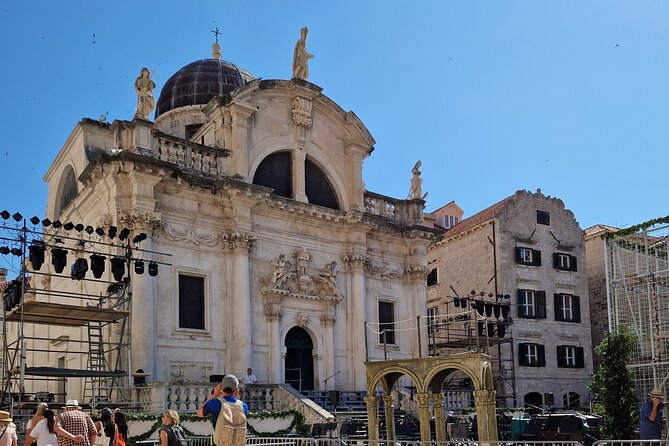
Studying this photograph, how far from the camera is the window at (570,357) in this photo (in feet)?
129

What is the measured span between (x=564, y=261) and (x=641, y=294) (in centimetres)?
1329

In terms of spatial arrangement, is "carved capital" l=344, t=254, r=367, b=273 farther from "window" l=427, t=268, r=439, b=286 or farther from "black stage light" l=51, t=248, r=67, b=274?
"window" l=427, t=268, r=439, b=286

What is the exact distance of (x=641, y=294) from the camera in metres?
27.2

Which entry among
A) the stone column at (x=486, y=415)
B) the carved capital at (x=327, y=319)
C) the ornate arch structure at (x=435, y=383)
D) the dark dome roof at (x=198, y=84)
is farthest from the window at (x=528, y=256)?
the stone column at (x=486, y=415)

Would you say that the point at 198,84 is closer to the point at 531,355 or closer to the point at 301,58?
the point at 301,58

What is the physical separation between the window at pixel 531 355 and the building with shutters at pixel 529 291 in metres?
0.05

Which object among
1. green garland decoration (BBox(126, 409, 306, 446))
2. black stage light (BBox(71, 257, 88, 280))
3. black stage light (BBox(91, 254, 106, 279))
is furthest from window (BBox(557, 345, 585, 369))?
black stage light (BBox(71, 257, 88, 280))

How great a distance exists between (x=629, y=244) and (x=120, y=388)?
1761cm

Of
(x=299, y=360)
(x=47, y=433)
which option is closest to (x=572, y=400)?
(x=299, y=360)

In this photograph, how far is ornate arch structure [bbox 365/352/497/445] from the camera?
14156 mm

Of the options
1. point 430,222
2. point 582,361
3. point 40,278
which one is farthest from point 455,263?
point 40,278

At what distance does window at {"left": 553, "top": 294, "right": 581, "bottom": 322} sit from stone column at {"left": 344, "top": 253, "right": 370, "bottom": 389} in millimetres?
13819

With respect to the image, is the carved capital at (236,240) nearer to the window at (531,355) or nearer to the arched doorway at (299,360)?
the arched doorway at (299,360)

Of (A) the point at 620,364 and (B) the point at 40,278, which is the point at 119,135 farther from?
(A) the point at 620,364
